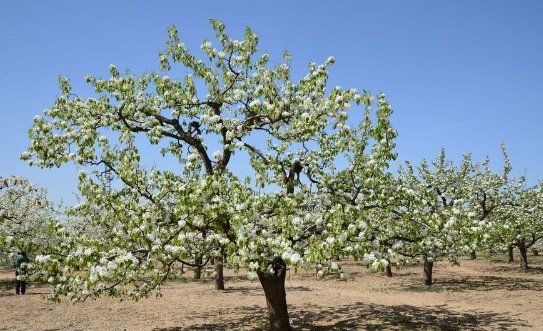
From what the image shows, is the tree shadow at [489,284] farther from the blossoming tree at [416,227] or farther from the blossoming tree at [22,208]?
the blossoming tree at [22,208]

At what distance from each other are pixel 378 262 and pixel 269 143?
891 cm

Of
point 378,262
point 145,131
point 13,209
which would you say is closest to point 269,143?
point 145,131

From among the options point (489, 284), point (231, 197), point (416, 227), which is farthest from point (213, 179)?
point (489, 284)

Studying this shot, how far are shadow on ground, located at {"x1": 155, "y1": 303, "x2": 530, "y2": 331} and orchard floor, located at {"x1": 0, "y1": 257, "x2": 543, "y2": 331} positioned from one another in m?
0.04

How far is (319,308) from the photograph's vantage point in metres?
23.0

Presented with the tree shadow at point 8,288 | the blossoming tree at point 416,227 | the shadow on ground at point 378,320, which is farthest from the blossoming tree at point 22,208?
the blossoming tree at point 416,227

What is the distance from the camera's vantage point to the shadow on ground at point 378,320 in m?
17.9

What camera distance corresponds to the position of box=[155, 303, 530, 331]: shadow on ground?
1791cm

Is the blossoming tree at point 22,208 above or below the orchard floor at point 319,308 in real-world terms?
above

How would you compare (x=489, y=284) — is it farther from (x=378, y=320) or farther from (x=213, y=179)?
(x=213, y=179)

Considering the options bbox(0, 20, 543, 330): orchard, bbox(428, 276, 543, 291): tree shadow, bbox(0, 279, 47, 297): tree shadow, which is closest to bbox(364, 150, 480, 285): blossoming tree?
bbox(0, 20, 543, 330): orchard

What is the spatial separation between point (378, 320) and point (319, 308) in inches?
172

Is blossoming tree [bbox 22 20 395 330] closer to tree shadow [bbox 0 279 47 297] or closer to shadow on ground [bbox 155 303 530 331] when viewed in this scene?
shadow on ground [bbox 155 303 530 331]

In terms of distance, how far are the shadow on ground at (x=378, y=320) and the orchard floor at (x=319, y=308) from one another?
4cm
